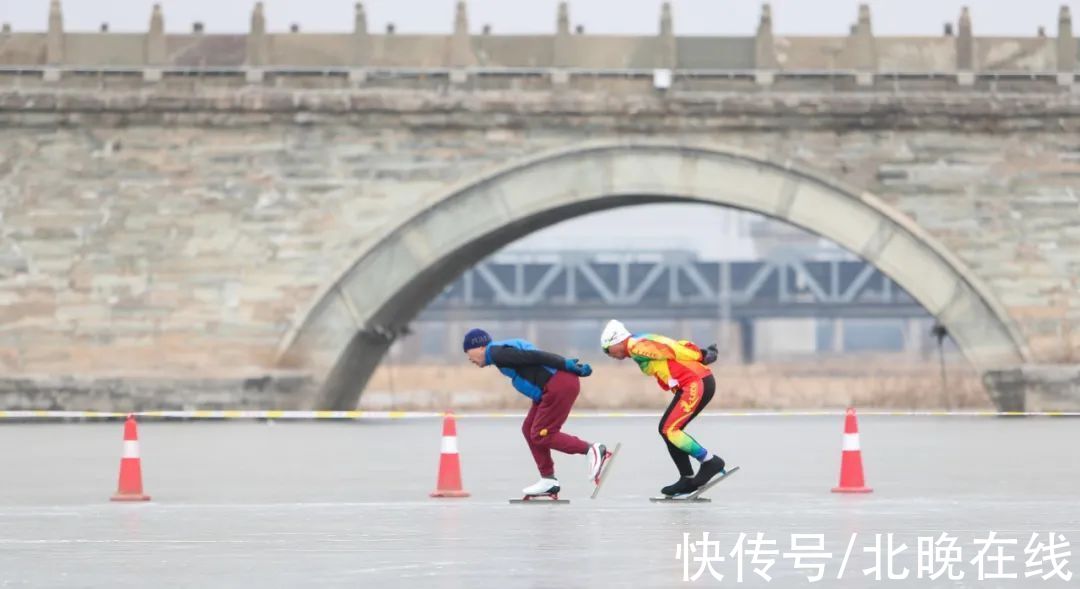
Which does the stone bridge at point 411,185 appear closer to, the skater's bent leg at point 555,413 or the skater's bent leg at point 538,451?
the skater's bent leg at point 538,451

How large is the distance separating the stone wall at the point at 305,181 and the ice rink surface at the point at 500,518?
8.71 m

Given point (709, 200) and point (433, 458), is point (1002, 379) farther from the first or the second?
point (433, 458)

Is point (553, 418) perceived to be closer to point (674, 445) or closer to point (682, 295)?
point (674, 445)

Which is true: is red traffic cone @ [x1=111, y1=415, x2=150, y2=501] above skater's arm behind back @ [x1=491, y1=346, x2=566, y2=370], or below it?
below

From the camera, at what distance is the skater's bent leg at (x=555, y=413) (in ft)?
50.2

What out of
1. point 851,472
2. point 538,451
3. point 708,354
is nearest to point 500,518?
point 538,451

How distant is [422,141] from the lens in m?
35.3

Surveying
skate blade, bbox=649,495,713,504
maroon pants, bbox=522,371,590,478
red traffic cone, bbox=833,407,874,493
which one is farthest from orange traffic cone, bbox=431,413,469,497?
red traffic cone, bbox=833,407,874,493

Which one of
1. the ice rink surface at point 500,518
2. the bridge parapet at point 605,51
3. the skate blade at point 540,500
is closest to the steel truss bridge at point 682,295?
the bridge parapet at point 605,51

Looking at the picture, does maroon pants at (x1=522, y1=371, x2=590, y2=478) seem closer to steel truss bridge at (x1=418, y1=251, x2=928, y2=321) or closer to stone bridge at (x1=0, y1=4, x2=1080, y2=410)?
stone bridge at (x1=0, y1=4, x2=1080, y2=410)

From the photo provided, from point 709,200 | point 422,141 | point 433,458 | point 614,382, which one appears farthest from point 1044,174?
point 614,382

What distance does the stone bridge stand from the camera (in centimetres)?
3478

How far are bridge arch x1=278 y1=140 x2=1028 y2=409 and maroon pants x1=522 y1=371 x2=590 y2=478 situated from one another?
19.6 meters

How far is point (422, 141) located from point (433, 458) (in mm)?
12240
